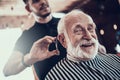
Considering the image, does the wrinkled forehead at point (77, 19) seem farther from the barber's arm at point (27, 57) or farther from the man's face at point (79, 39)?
the barber's arm at point (27, 57)

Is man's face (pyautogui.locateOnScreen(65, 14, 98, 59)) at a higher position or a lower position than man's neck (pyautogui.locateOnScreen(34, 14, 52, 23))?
lower

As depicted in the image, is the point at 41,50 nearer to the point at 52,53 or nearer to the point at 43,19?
the point at 52,53

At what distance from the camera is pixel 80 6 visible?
97.7 inches

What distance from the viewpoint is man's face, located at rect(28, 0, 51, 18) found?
2322 mm

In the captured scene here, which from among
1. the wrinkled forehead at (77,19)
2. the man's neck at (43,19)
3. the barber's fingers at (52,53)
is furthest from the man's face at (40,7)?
the barber's fingers at (52,53)

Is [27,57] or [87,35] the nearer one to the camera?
[27,57]

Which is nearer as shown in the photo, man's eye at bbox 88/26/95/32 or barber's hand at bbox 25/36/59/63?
barber's hand at bbox 25/36/59/63

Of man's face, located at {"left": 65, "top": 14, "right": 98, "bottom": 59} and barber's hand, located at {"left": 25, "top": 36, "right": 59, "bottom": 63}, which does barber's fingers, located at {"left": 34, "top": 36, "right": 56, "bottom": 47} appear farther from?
man's face, located at {"left": 65, "top": 14, "right": 98, "bottom": 59}

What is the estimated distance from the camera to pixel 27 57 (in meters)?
2.24

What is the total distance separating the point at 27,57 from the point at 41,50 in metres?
0.13

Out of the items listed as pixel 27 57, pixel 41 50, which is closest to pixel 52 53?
pixel 41 50

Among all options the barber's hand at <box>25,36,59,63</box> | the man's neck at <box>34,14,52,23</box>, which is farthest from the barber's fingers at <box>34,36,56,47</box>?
the man's neck at <box>34,14,52,23</box>

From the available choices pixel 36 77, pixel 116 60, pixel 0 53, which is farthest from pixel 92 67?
pixel 0 53

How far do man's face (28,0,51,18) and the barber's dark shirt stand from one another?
Answer: 0.26 feet
